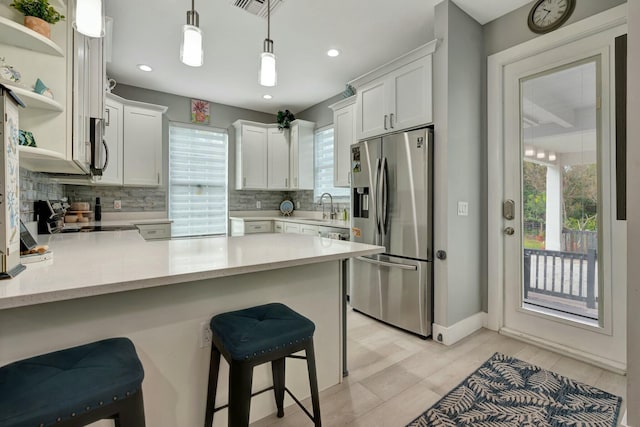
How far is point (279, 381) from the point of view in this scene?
161 cm

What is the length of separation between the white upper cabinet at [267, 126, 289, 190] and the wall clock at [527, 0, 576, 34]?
3443mm

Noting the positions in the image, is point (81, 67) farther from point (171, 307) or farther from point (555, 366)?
point (555, 366)

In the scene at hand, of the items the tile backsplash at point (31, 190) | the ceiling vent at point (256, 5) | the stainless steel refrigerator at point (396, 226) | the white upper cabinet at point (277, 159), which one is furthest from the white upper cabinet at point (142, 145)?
the stainless steel refrigerator at point (396, 226)

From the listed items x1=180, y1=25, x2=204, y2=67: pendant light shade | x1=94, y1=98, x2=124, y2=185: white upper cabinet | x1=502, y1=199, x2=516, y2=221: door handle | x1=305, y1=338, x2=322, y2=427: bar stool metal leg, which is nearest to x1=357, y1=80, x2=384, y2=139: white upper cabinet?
x1=502, y1=199, x2=516, y2=221: door handle

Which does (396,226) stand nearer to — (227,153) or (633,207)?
(633,207)

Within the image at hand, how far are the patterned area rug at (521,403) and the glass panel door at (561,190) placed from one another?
2.19 ft

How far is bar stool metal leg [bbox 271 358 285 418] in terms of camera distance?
1.60m

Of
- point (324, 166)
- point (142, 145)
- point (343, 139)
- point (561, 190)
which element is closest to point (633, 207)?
point (561, 190)

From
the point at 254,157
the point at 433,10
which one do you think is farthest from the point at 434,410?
the point at 254,157

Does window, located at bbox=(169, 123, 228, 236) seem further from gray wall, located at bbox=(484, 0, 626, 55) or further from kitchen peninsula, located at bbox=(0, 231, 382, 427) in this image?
gray wall, located at bbox=(484, 0, 626, 55)

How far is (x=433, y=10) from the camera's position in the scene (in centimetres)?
255

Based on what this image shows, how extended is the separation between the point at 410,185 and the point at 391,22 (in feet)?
4.87

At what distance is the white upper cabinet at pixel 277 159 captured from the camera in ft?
16.1

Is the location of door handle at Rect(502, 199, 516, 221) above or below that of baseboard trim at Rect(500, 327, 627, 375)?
above
